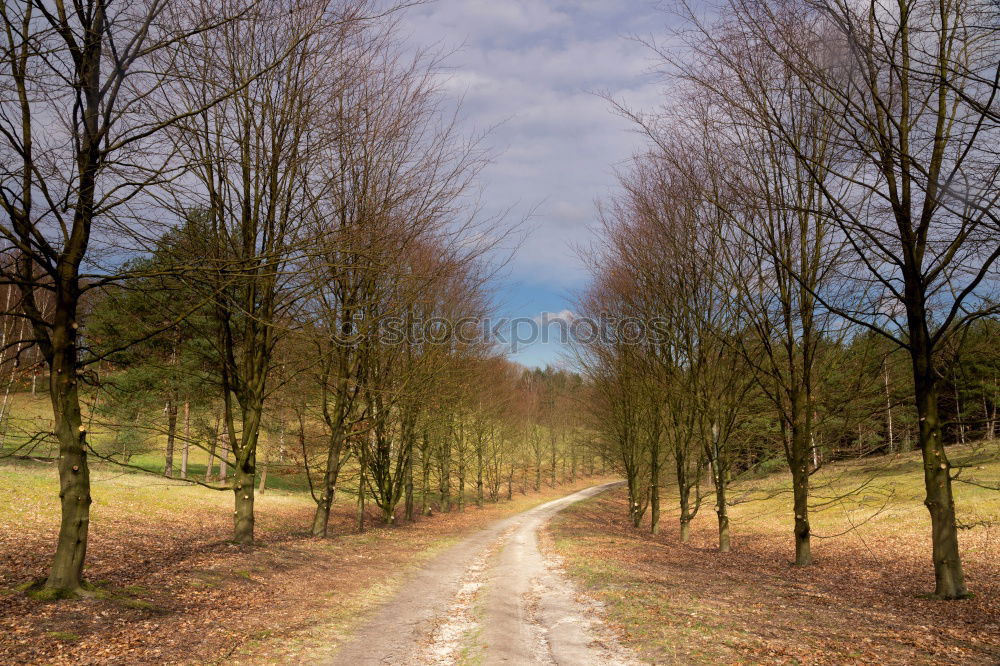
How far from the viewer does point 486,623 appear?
7.05 meters

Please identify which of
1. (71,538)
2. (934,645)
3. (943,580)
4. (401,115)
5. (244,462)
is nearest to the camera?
(934,645)

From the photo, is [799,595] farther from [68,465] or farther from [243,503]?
[243,503]

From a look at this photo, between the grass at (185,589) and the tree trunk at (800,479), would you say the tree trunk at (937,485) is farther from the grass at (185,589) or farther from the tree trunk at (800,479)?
the grass at (185,589)

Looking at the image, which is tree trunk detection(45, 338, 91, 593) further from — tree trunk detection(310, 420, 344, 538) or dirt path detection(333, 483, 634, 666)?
tree trunk detection(310, 420, 344, 538)

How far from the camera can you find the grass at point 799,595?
5465mm

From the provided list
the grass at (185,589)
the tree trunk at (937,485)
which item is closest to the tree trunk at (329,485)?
the grass at (185,589)

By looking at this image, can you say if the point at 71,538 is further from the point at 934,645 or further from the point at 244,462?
the point at 934,645

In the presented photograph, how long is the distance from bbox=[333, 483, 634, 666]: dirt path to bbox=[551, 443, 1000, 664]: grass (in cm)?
47

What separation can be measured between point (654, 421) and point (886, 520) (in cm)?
A: 904

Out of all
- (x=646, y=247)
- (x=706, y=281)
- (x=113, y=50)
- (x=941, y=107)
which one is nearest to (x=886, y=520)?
(x=706, y=281)

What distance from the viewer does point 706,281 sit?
50.1ft

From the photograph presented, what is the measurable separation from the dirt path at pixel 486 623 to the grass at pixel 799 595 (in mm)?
473

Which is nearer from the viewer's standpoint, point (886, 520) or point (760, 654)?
point (760, 654)

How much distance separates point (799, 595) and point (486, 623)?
467cm
